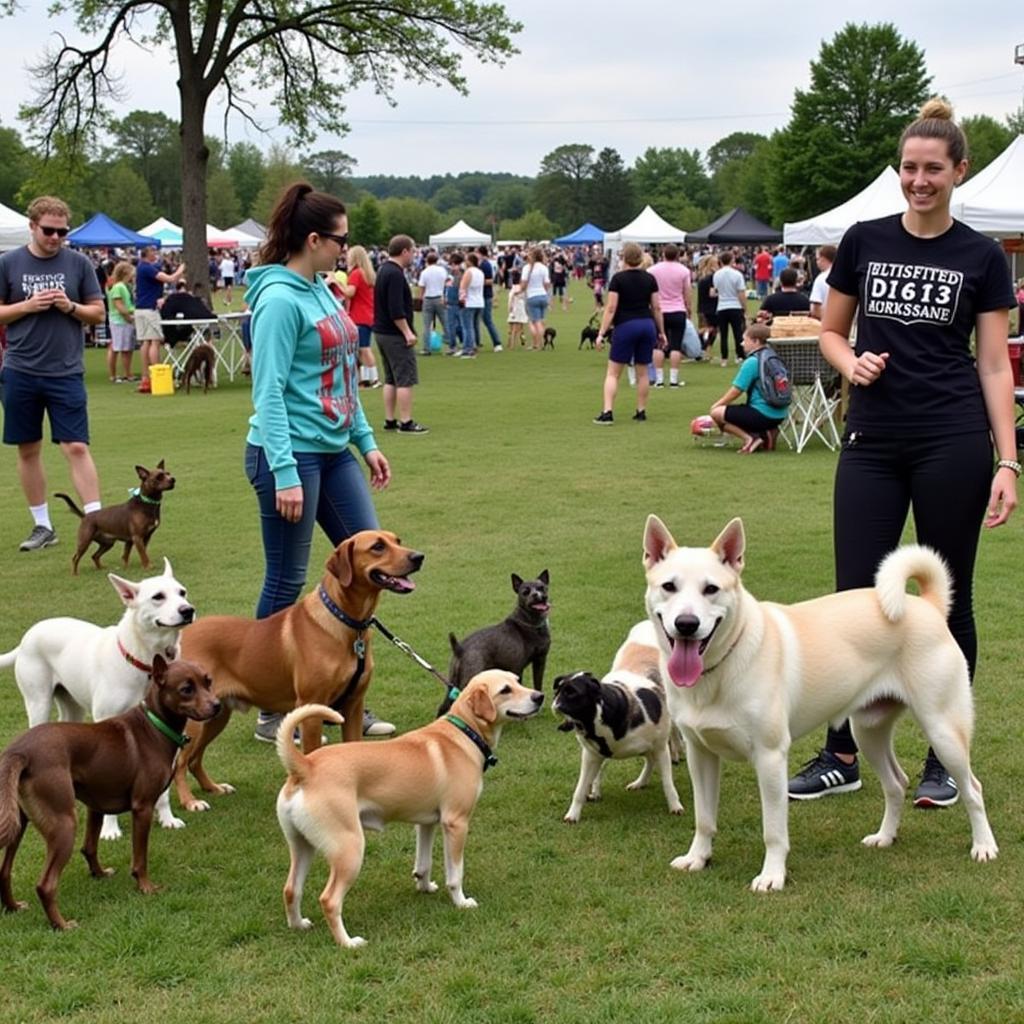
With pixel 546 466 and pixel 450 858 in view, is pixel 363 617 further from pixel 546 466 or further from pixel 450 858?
pixel 546 466

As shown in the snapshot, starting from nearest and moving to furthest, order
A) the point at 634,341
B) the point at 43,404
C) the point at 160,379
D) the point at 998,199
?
the point at 43,404
the point at 634,341
the point at 998,199
the point at 160,379

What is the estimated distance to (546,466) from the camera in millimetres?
13312

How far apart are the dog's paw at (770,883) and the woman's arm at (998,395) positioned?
4.95 feet

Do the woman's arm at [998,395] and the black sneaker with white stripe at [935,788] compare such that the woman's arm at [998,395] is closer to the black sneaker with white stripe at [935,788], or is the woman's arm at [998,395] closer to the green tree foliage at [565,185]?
the black sneaker with white stripe at [935,788]

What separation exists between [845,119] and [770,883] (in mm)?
76398

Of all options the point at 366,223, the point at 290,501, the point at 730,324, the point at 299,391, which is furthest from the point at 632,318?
the point at 366,223

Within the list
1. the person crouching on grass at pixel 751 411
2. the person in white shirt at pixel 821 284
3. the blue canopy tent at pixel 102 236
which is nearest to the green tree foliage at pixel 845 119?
the blue canopy tent at pixel 102 236

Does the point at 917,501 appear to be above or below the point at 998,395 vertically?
below

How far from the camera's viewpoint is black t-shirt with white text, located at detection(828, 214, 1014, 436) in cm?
440

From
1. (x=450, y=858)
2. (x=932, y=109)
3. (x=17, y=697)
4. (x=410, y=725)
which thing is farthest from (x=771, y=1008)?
(x=17, y=697)

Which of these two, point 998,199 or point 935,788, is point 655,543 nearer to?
point 935,788

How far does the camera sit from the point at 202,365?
22047 millimetres

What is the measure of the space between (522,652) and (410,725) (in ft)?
2.18

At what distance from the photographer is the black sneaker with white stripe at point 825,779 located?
4.99 meters
